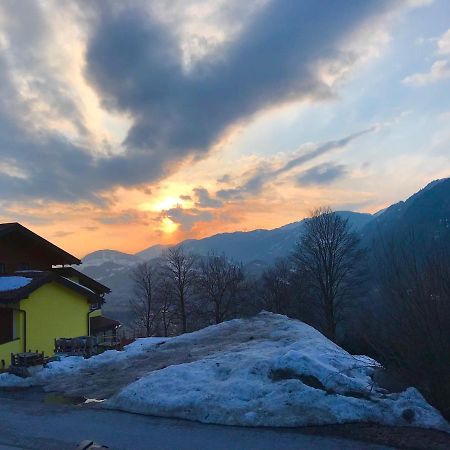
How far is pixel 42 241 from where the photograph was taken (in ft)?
81.9

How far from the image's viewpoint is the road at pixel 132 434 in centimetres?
728

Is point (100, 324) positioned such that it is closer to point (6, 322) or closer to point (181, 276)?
point (6, 322)

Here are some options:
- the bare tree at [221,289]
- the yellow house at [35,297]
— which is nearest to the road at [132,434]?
the yellow house at [35,297]

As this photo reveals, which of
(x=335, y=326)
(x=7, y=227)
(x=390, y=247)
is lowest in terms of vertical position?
(x=335, y=326)

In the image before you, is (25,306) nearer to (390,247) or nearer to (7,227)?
(7,227)

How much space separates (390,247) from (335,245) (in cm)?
3618

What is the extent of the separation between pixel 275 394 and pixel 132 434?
283 cm

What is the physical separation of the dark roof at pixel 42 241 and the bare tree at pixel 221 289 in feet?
94.8

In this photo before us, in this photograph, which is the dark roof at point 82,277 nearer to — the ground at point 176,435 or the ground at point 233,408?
the ground at point 233,408

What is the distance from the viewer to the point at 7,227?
22703 millimetres

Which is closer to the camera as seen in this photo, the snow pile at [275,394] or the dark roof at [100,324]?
the snow pile at [275,394]

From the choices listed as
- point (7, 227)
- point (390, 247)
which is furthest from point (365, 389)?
point (7, 227)

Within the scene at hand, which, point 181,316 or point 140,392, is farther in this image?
point 181,316

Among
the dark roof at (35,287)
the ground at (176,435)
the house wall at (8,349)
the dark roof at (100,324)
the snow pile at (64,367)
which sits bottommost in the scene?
the ground at (176,435)
